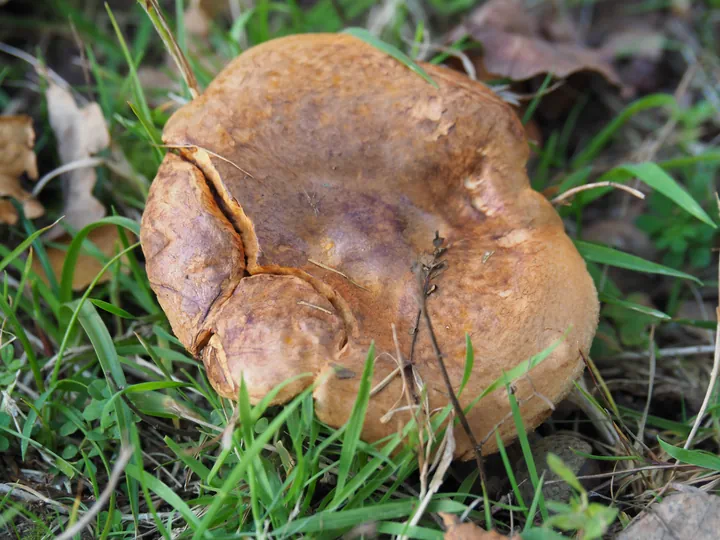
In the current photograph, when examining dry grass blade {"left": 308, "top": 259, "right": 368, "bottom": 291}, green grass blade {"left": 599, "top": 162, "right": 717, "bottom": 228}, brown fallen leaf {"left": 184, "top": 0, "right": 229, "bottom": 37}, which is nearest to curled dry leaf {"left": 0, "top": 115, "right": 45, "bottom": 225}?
brown fallen leaf {"left": 184, "top": 0, "right": 229, "bottom": 37}

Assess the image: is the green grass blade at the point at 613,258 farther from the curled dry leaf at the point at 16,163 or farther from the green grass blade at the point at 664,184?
the curled dry leaf at the point at 16,163

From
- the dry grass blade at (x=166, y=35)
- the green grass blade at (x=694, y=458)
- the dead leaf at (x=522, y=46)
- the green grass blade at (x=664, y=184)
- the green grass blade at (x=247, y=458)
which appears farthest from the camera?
the dead leaf at (x=522, y=46)

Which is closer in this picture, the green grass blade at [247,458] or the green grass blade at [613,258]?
the green grass blade at [247,458]

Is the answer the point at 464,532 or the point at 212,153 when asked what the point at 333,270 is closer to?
the point at 212,153

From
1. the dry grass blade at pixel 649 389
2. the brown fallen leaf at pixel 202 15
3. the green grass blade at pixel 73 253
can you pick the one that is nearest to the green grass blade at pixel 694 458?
the dry grass blade at pixel 649 389

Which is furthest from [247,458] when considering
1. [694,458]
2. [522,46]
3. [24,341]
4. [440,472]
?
[522,46]

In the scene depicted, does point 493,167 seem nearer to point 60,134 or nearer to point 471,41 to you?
point 471,41

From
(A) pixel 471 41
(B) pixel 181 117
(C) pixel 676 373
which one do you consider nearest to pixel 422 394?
(B) pixel 181 117
